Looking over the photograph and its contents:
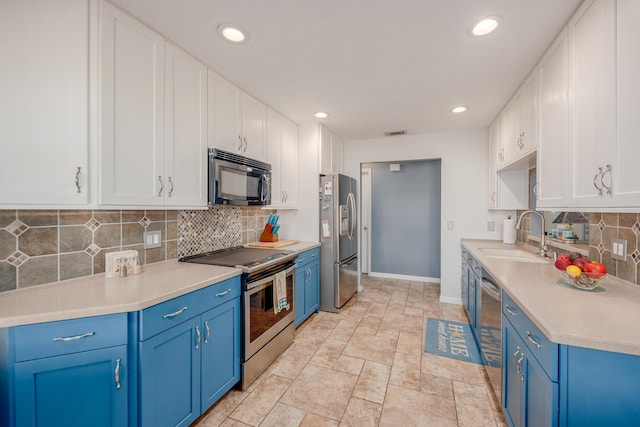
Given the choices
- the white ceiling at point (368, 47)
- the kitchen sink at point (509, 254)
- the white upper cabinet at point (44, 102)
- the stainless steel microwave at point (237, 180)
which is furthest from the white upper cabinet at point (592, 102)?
the white upper cabinet at point (44, 102)

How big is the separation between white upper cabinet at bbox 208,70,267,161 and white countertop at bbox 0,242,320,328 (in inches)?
41.6

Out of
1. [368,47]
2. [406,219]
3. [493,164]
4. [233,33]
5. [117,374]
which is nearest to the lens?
[117,374]

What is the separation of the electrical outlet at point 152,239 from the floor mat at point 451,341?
8.25 feet

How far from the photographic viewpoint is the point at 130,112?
5.08 ft

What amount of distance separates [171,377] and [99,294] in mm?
570

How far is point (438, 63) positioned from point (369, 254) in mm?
3648

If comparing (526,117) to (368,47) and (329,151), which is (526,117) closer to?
(368,47)

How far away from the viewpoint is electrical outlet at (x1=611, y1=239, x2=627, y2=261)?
1529mm

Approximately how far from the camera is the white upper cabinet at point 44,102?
116 centimetres

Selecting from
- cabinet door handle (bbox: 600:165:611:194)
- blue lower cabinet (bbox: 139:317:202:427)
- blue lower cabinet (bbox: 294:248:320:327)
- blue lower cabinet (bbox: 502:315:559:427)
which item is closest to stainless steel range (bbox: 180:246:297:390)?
blue lower cabinet (bbox: 294:248:320:327)

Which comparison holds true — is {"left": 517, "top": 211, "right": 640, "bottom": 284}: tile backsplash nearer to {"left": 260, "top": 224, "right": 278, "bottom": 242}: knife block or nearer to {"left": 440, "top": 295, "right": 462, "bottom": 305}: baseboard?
{"left": 440, "top": 295, "right": 462, "bottom": 305}: baseboard

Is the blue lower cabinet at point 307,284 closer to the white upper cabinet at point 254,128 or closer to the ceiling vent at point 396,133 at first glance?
the white upper cabinet at point 254,128

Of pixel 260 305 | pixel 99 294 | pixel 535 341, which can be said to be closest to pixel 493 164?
pixel 535 341

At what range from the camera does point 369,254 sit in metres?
5.09
